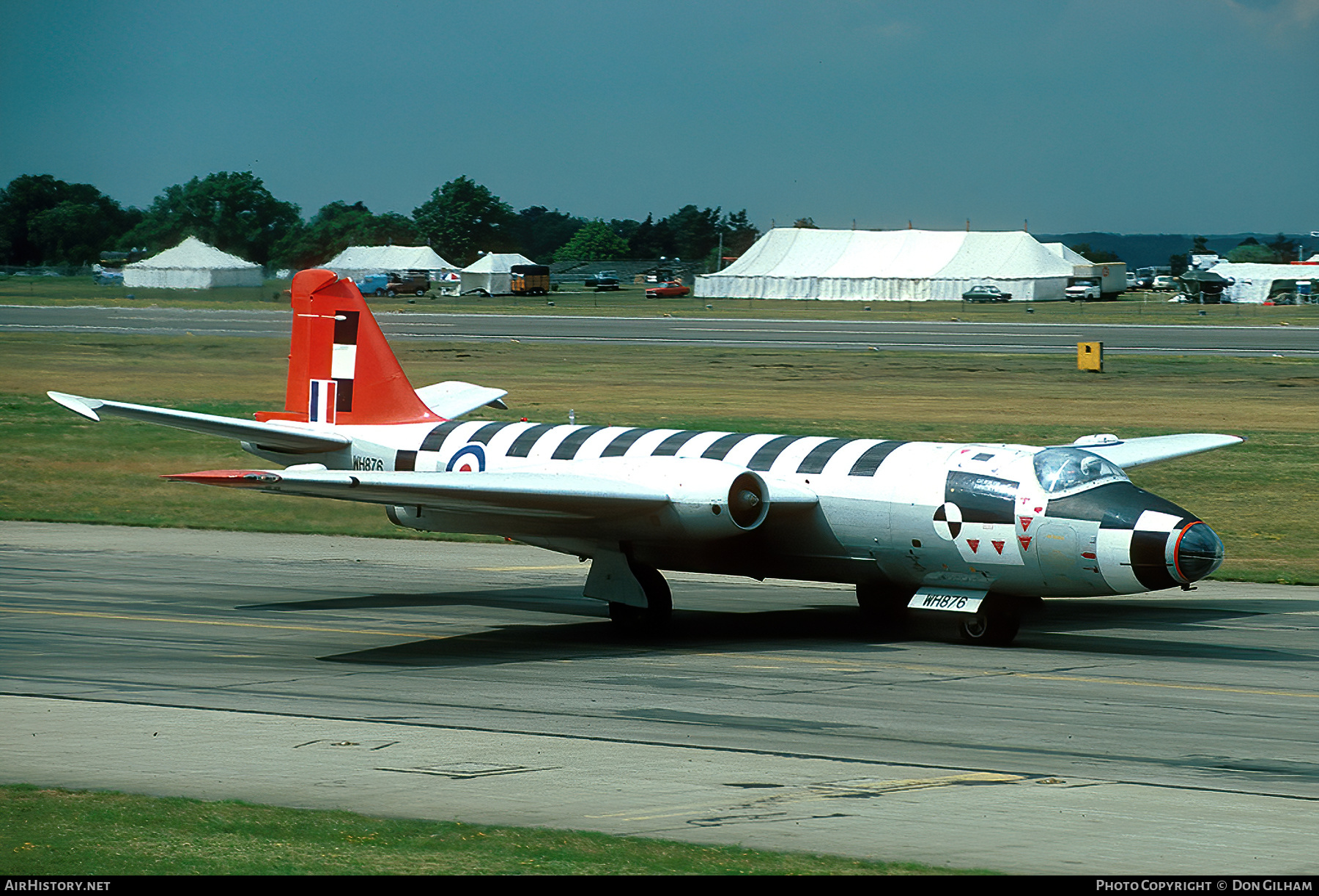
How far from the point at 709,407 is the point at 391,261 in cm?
8355

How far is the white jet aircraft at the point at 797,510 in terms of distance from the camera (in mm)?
18703

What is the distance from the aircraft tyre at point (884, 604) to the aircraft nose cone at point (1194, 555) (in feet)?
15.7

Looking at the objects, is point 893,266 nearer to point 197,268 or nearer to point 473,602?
point 197,268

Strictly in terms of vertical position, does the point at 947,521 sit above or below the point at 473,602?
above

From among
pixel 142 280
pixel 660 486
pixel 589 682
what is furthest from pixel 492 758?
pixel 142 280

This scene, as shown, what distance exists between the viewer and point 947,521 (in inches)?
768

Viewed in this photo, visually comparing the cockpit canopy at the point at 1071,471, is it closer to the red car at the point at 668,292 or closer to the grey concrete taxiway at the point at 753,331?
the grey concrete taxiway at the point at 753,331

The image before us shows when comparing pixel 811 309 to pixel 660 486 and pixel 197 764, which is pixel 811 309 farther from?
pixel 197 764

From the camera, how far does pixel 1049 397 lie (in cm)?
5109

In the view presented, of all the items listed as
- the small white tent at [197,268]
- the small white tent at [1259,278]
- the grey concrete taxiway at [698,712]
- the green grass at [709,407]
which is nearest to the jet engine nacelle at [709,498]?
the grey concrete taxiway at [698,712]

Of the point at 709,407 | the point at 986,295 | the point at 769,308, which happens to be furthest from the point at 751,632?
the point at 986,295

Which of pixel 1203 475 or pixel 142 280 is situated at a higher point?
pixel 142 280

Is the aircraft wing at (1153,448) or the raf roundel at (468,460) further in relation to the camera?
the aircraft wing at (1153,448)

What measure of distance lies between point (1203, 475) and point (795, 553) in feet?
57.5
